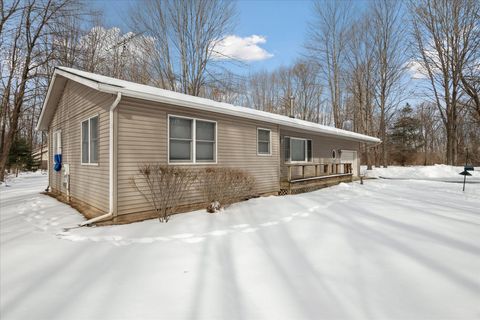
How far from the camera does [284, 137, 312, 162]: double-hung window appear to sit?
11123 mm

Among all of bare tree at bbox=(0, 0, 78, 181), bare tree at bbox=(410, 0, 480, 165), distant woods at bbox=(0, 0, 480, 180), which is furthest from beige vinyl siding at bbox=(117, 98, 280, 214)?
bare tree at bbox=(410, 0, 480, 165)

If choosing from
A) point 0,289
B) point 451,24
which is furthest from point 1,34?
point 451,24

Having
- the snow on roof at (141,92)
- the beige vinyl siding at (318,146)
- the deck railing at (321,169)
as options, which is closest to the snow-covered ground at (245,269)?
the snow on roof at (141,92)

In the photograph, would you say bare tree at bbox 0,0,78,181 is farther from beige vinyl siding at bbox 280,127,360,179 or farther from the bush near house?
beige vinyl siding at bbox 280,127,360,179

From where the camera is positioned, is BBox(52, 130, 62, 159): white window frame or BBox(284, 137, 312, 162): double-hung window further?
BBox(284, 137, 312, 162): double-hung window

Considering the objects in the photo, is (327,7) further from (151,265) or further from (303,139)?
(151,265)

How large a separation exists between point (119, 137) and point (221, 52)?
52.9 feet

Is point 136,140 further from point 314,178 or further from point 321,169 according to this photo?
point 321,169

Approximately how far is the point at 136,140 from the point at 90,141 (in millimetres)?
1877

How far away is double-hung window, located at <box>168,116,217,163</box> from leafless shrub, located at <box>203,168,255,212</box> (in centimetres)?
53

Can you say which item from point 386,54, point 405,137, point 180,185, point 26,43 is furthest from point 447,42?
point 26,43

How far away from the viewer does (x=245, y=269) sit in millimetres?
3262

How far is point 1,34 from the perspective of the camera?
1368 cm

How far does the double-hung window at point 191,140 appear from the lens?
21.2 ft
